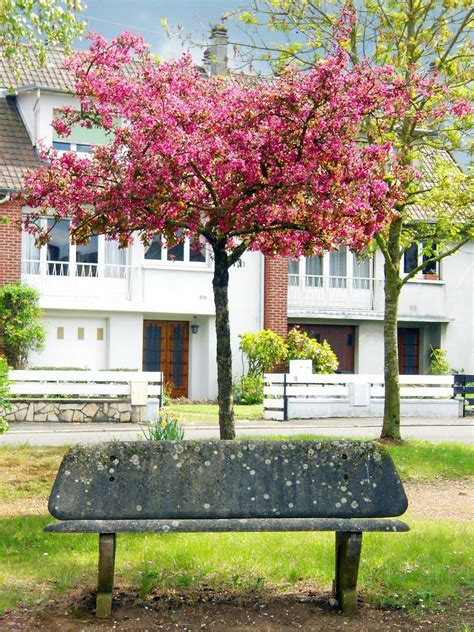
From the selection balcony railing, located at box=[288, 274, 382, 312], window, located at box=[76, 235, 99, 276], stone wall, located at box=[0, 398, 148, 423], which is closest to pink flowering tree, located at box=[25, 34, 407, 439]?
stone wall, located at box=[0, 398, 148, 423]

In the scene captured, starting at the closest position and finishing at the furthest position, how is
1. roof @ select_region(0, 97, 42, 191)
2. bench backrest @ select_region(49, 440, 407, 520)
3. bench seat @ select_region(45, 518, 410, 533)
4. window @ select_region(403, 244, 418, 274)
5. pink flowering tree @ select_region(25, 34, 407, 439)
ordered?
bench seat @ select_region(45, 518, 410, 533), bench backrest @ select_region(49, 440, 407, 520), pink flowering tree @ select_region(25, 34, 407, 439), roof @ select_region(0, 97, 42, 191), window @ select_region(403, 244, 418, 274)

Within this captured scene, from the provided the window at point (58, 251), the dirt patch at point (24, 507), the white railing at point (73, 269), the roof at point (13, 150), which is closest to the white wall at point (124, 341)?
the white railing at point (73, 269)

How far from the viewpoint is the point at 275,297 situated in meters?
30.8

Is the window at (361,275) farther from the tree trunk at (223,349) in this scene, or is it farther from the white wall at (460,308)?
the tree trunk at (223,349)

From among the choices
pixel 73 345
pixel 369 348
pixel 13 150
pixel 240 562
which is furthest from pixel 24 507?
pixel 369 348

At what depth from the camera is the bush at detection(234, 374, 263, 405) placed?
28.6 metres

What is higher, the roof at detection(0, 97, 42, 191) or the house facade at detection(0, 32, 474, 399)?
the roof at detection(0, 97, 42, 191)

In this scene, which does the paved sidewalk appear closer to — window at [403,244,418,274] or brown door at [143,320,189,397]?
brown door at [143,320,189,397]

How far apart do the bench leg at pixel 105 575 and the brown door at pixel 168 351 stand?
77.5 feet

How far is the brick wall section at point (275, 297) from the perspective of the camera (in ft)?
101

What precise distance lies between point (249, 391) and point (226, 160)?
18114 mm

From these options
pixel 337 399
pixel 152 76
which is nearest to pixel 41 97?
pixel 337 399

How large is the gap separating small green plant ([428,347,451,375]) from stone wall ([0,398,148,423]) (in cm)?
1466

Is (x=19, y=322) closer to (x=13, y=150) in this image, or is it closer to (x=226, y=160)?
(x=13, y=150)
